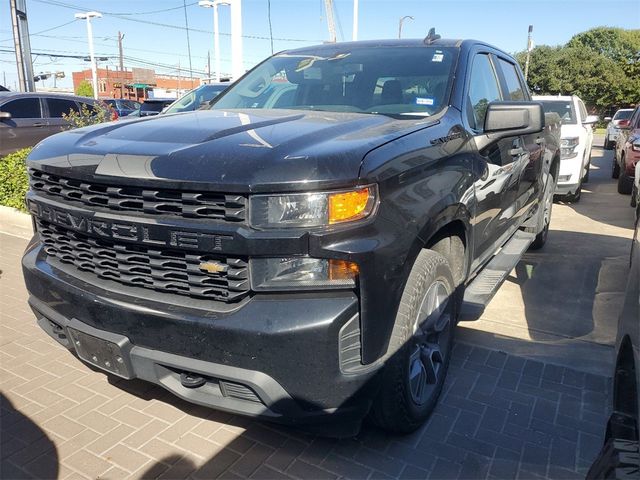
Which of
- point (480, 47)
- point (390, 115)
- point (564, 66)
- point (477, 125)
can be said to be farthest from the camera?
point (564, 66)

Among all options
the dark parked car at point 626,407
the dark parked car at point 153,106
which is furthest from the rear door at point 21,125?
the dark parked car at point 626,407

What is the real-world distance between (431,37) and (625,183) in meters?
7.98

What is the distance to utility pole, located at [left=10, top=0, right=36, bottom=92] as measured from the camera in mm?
14000

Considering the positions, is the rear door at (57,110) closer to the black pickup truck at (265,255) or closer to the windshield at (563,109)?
the windshield at (563,109)

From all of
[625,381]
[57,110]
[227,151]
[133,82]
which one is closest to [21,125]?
[57,110]

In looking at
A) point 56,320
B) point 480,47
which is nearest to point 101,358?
point 56,320

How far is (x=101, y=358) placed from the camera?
2480 mm

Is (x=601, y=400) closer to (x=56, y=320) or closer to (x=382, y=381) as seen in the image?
(x=382, y=381)

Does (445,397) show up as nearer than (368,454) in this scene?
No

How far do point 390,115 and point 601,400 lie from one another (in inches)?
80.8

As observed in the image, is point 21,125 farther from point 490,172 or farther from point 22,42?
point 490,172

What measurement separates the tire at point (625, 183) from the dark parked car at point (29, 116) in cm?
1038

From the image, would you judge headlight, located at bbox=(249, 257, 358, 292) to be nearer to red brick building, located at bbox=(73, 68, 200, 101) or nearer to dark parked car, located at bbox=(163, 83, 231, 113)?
dark parked car, located at bbox=(163, 83, 231, 113)

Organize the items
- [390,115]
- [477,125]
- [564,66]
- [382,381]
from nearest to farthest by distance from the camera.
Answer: [382,381]
[390,115]
[477,125]
[564,66]
